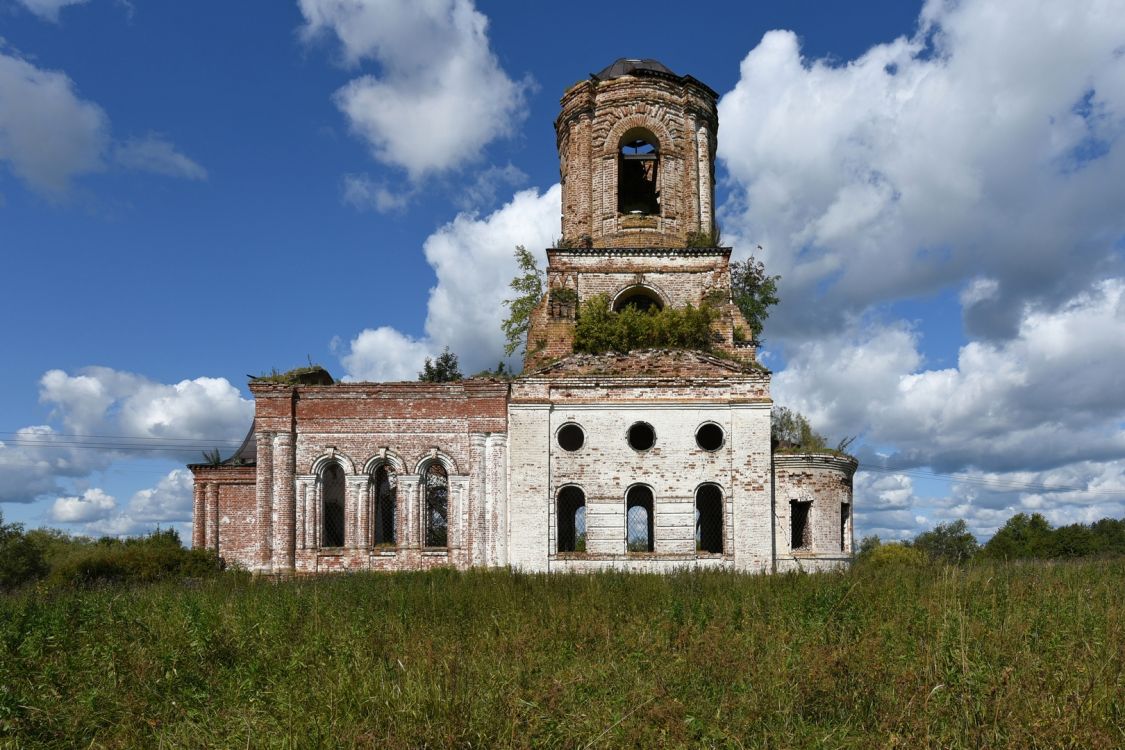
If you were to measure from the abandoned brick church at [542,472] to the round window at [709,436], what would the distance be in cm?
4

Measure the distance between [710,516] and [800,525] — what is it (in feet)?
7.01

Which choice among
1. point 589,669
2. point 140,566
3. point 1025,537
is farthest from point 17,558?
point 1025,537

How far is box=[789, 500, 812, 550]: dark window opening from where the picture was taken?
61.5 ft

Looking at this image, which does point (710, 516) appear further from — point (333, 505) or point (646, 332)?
point (333, 505)

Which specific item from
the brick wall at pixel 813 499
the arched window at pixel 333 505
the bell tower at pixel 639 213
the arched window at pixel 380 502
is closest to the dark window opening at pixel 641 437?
the bell tower at pixel 639 213

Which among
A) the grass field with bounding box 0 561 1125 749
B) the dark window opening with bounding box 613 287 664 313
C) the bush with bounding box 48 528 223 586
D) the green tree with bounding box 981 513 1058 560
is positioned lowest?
the green tree with bounding box 981 513 1058 560

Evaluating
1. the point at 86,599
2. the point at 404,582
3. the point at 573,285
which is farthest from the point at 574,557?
the point at 86,599

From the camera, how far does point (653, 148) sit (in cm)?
2236

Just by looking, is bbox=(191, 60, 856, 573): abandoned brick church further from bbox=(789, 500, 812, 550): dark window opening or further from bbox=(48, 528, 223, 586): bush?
bbox=(48, 528, 223, 586): bush

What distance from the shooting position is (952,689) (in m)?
6.04

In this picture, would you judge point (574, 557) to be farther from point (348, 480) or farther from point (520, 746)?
point (520, 746)

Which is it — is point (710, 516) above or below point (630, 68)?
below

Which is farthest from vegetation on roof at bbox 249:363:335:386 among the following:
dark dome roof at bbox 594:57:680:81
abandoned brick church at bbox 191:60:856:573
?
dark dome roof at bbox 594:57:680:81

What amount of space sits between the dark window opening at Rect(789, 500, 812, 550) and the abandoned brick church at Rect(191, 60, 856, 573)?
47mm
